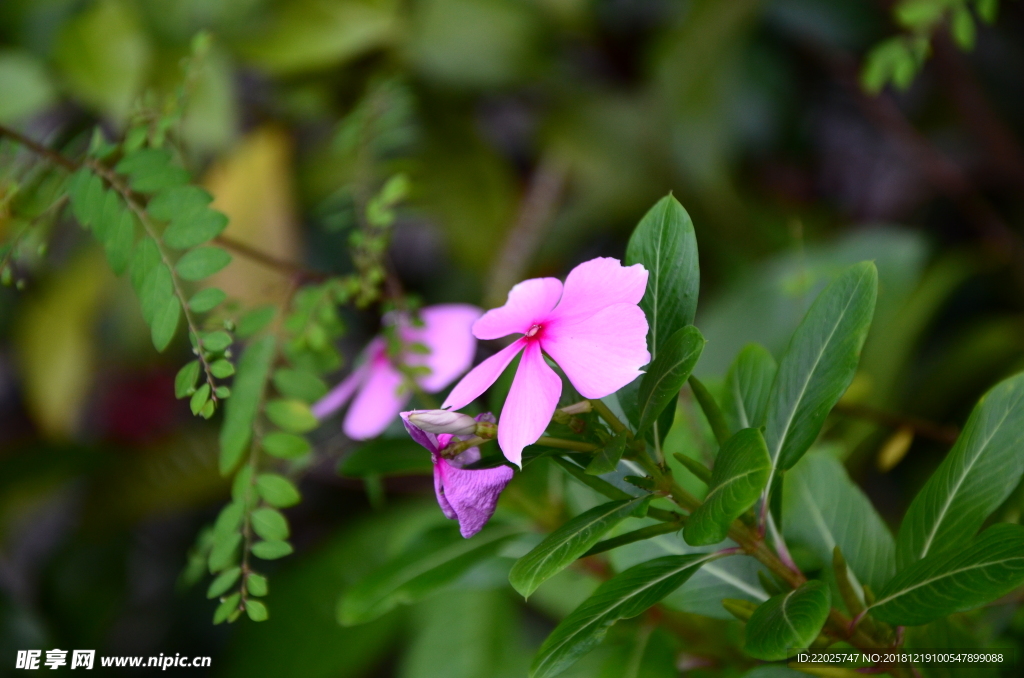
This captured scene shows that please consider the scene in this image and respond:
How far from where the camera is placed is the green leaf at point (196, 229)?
0.43 meters

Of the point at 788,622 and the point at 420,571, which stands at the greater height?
the point at 788,622

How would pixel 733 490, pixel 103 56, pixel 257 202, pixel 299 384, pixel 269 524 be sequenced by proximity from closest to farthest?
1. pixel 733 490
2. pixel 269 524
3. pixel 299 384
4. pixel 103 56
5. pixel 257 202

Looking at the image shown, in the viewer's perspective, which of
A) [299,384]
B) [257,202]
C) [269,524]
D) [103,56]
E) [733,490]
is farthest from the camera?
[257,202]

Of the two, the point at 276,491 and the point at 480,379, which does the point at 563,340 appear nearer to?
the point at 480,379

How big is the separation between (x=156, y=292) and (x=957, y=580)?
0.45 m

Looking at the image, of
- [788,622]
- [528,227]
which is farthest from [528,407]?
[528,227]

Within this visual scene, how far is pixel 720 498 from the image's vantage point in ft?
1.08

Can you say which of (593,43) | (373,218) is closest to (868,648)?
(373,218)

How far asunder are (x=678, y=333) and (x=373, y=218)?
299 mm

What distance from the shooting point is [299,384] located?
0.54m

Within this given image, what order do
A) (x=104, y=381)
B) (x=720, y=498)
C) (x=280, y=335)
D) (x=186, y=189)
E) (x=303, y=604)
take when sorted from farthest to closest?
1. (x=104, y=381)
2. (x=303, y=604)
3. (x=280, y=335)
4. (x=186, y=189)
5. (x=720, y=498)

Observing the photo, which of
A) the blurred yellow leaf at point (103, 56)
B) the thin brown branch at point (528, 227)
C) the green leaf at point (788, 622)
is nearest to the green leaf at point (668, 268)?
the green leaf at point (788, 622)

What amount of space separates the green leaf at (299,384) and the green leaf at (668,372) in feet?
0.88

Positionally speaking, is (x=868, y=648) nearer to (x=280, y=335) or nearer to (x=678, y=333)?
(x=678, y=333)
